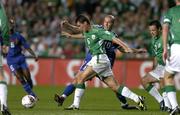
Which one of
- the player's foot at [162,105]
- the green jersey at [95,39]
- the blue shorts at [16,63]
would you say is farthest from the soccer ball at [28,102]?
the player's foot at [162,105]

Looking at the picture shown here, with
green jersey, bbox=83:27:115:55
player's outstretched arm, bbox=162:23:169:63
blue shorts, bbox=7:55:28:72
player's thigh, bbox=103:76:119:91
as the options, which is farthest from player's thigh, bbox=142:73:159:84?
blue shorts, bbox=7:55:28:72

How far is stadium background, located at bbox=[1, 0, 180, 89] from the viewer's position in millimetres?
27359

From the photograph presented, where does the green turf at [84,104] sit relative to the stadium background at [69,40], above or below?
below

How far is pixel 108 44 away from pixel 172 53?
141 inches

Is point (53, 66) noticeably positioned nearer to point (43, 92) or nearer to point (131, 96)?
point (43, 92)

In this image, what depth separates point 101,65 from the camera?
657 inches

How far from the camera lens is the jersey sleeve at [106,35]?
16.4 m

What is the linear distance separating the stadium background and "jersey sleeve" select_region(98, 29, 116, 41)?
33.1 ft

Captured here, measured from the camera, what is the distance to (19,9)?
98.9 ft

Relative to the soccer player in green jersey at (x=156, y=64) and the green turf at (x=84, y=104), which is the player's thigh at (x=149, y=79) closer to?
the soccer player in green jersey at (x=156, y=64)

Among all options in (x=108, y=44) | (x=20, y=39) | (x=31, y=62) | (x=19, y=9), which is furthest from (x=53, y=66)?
(x=108, y=44)

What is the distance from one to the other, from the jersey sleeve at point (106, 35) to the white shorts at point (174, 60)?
213 centimetres

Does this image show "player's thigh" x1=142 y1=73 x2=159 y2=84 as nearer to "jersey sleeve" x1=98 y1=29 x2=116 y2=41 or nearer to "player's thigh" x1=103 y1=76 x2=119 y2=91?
"player's thigh" x1=103 y1=76 x2=119 y2=91

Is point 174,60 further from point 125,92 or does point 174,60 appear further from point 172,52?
point 125,92
